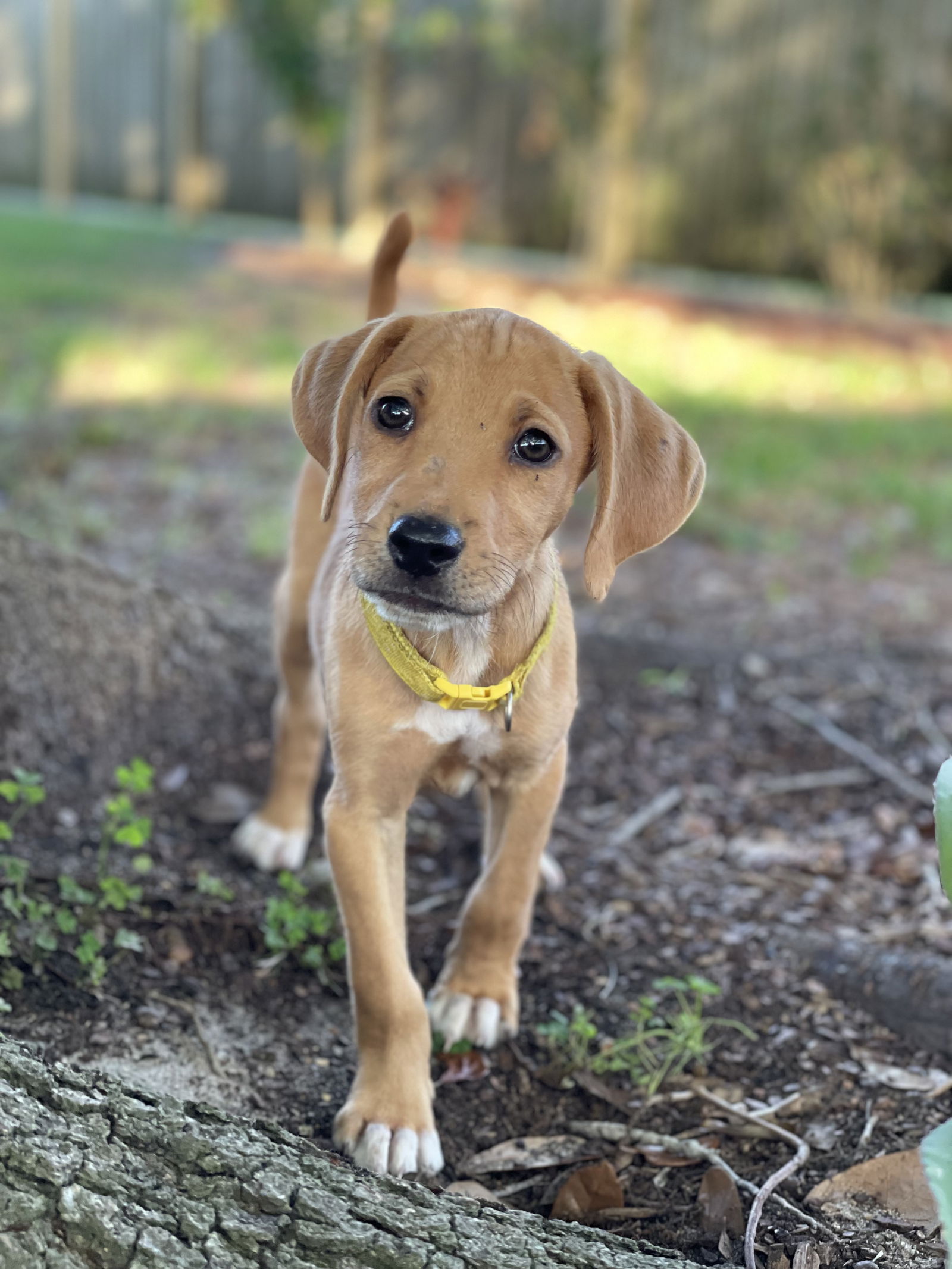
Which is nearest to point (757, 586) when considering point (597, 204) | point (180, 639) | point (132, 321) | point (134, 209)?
point (180, 639)

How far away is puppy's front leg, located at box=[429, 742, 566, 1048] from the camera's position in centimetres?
286

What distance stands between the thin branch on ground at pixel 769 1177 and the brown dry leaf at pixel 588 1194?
245 mm

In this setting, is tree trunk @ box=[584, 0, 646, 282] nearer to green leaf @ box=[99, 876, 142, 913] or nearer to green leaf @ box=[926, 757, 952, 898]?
green leaf @ box=[99, 876, 142, 913]

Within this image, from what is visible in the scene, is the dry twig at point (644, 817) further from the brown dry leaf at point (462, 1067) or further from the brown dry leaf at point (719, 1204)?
the brown dry leaf at point (719, 1204)

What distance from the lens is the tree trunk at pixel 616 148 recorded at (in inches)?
459

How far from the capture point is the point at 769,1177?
2.54 m

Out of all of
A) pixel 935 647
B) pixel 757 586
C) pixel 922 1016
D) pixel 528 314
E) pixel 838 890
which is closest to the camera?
pixel 922 1016

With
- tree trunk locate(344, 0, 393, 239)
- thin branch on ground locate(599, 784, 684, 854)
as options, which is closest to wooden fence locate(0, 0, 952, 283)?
tree trunk locate(344, 0, 393, 239)

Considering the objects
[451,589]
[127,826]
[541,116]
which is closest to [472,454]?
[451,589]

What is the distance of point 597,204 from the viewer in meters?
12.0

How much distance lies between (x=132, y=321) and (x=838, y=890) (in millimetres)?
7608

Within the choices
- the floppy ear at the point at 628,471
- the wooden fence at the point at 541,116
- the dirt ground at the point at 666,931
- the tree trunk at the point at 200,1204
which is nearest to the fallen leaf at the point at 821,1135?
the dirt ground at the point at 666,931

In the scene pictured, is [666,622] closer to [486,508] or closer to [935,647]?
[935,647]

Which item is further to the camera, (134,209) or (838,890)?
(134,209)
